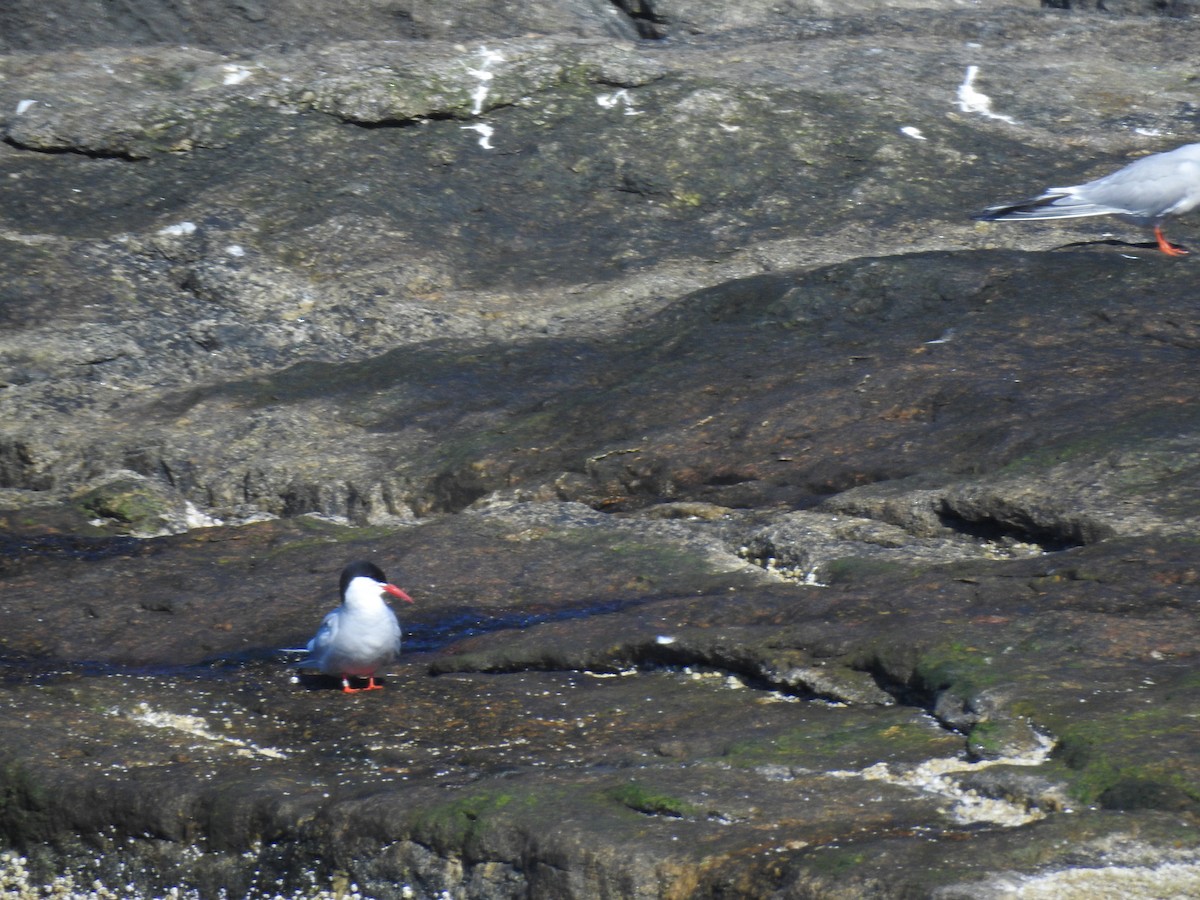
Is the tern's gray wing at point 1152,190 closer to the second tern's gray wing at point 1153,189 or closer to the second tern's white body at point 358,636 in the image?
the second tern's gray wing at point 1153,189

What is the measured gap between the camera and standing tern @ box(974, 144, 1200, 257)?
799 centimetres

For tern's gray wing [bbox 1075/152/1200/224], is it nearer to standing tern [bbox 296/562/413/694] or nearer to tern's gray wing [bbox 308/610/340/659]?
standing tern [bbox 296/562/413/694]

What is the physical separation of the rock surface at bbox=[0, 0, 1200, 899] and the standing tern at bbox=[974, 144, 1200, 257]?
0.20 metres

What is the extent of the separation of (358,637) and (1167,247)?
5108 millimetres

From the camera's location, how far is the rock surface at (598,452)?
3.75 metres

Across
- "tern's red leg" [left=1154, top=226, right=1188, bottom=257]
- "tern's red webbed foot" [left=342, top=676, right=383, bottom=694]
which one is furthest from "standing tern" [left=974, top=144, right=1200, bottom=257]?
"tern's red webbed foot" [left=342, top=676, right=383, bottom=694]

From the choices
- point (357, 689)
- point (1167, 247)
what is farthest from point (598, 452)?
point (1167, 247)

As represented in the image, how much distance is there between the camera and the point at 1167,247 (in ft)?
25.7

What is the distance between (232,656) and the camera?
5.34 m

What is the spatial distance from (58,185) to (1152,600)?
731 centimetres

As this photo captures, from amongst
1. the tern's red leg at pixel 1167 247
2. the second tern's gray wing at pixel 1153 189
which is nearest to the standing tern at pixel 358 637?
the tern's red leg at pixel 1167 247

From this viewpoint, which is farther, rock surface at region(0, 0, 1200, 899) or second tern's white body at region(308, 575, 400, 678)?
second tern's white body at region(308, 575, 400, 678)

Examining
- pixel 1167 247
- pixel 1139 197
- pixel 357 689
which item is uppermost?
pixel 1139 197

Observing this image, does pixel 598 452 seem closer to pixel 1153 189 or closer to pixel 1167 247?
pixel 1167 247
